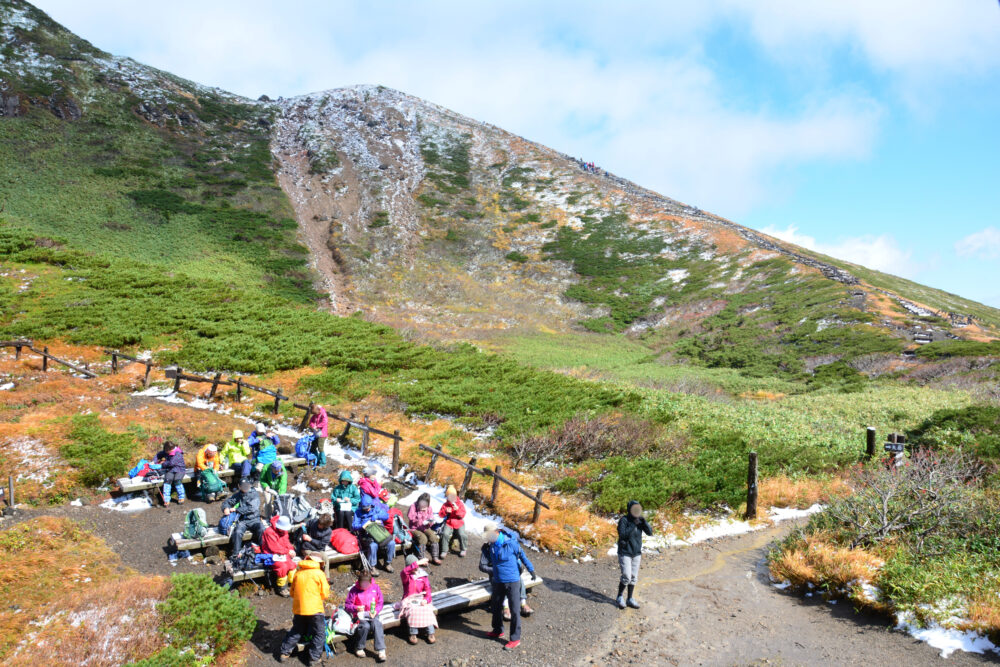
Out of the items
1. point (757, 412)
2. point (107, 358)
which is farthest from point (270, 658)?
point (107, 358)

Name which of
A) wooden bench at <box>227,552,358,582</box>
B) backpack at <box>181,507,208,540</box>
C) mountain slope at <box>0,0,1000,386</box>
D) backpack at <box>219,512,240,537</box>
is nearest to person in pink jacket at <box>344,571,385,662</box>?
wooden bench at <box>227,552,358,582</box>

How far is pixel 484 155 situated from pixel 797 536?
3620 inches

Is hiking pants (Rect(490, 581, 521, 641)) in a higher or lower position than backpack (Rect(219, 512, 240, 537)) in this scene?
higher

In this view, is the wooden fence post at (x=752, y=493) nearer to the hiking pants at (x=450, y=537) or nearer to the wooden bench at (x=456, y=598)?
the wooden bench at (x=456, y=598)

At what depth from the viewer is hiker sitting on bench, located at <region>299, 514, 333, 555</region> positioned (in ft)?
35.3

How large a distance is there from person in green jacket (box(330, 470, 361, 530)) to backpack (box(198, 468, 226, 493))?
141 inches

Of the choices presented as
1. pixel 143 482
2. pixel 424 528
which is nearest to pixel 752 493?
pixel 424 528

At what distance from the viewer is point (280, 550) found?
1032cm

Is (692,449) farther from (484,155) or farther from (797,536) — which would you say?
(484,155)

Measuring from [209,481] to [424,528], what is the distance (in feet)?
18.9

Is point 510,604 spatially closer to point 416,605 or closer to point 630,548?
point 416,605

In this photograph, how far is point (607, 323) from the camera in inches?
2219

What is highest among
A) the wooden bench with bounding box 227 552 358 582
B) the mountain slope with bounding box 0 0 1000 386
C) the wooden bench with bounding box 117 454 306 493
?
the mountain slope with bounding box 0 0 1000 386

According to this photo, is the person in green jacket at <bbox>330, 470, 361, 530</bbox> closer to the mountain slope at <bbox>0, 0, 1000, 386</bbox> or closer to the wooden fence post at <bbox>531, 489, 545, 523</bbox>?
the wooden fence post at <bbox>531, 489, 545, 523</bbox>
